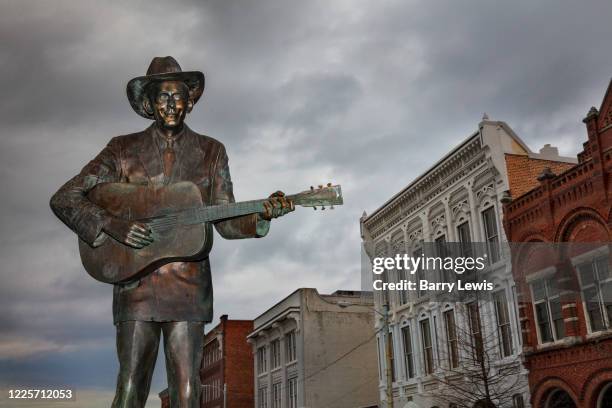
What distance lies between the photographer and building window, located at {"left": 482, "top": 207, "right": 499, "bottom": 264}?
83.4 ft

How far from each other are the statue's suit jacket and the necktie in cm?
3

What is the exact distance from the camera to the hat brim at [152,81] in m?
4.45

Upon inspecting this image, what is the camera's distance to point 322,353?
41438 mm

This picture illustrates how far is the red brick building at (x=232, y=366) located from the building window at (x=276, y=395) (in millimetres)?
8449

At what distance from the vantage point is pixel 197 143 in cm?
461

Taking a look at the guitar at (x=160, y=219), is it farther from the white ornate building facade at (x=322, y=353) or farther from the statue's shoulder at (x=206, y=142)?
the white ornate building facade at (x=322, y=353)

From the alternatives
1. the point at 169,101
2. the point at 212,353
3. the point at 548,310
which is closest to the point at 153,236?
the point at 169,101

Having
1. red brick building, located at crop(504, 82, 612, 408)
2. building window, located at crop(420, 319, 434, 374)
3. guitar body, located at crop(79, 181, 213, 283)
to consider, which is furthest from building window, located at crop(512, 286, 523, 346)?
guitar body, located at crop(79, 181, 213, 283)

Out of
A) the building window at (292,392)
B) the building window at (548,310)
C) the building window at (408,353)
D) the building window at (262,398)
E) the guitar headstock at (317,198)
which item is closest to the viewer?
the guitar headstock at (317,198)

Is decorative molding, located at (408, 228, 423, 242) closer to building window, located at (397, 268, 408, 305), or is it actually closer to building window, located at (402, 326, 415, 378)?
building window, located at (397, 268, 408, 305)

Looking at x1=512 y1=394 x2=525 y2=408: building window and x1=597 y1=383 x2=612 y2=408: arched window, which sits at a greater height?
x1=512 y1=394 x2=525 y2=408: building window

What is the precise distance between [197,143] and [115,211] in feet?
2.43

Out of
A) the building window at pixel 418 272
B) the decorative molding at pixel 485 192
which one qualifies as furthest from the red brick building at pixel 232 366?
the decorative molding at pixel 485 192

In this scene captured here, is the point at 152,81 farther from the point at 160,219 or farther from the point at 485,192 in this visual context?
the point at 485,192
